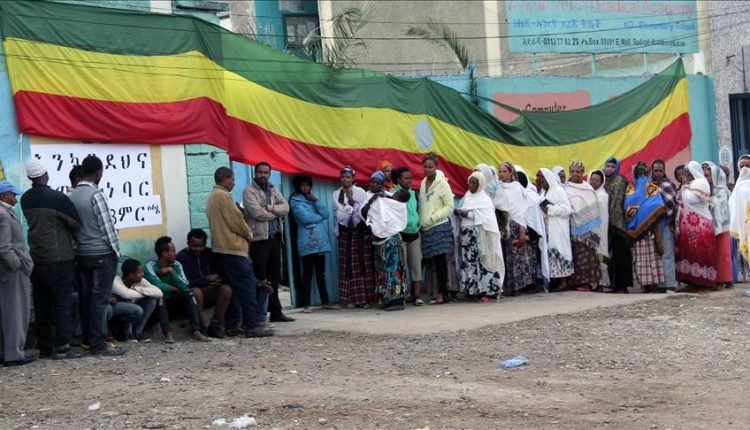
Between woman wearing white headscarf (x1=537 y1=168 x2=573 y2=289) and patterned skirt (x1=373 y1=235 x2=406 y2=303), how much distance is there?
2.41 meters

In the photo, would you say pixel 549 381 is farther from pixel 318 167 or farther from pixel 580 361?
pixel 318 167

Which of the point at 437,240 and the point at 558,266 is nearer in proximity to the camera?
the point at 437,240

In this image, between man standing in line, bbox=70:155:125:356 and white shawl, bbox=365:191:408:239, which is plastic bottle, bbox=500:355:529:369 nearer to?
man standing in line, bbox=70:155:125:356

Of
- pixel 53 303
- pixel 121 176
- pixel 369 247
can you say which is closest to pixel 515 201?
pixel 369 247

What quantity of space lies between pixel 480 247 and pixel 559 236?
1318mm

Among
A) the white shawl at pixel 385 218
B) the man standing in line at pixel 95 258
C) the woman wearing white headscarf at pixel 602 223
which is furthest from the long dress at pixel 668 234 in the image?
the man standing in line at pixel 95 258

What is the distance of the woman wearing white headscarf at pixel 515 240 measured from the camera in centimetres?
1331

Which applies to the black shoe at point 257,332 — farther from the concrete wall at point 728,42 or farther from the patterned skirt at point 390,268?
the concrete wall at point 728,42

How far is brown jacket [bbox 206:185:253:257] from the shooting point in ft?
33.0

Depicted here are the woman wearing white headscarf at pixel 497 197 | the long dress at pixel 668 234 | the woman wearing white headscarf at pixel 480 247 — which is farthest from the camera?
the long dress at pixel 668 234

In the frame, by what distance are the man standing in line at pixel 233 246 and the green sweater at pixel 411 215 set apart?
2485 millimetres

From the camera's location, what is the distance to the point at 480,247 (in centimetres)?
1274

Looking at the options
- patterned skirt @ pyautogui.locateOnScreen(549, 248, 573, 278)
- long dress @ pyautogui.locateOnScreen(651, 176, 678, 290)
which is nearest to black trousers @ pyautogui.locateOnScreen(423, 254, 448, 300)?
patterned skirt @ pyautogui.locateOnScreen(549, 248, 573, 278)

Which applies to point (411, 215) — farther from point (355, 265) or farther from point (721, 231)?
point (721, 231)
